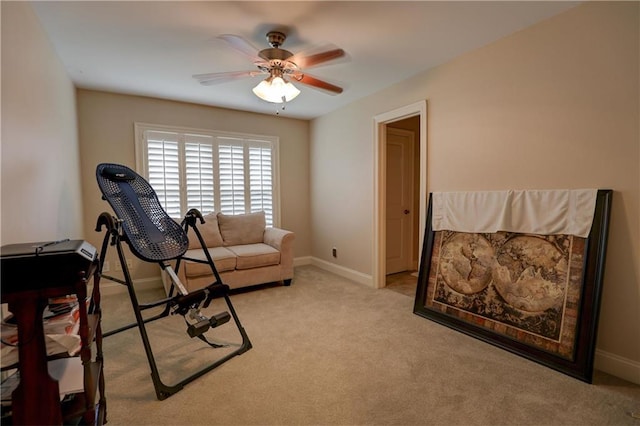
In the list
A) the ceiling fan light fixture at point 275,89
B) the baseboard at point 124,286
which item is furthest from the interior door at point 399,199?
the baseboard at point 124,286

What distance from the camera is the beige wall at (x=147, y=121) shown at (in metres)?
3.66

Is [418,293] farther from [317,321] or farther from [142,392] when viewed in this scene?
[142,392]

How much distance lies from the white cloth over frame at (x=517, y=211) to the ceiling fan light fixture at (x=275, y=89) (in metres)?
1.75

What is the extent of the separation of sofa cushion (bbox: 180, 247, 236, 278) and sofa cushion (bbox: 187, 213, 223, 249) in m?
0.13

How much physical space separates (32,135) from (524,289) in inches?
143

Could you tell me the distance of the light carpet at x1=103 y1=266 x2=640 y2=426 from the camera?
5.52ft

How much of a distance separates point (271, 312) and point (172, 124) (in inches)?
112

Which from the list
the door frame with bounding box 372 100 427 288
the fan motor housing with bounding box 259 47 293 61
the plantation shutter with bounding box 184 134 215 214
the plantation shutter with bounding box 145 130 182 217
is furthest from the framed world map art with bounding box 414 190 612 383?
the plantation shutter with bounding box 145 130 182 217

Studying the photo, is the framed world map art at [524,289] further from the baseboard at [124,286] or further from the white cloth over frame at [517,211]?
the baseboard at [124,286]

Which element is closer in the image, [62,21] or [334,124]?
[62,21]

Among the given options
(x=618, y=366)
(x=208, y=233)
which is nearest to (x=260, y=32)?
(x=208, y=233)

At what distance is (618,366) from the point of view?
2.00m

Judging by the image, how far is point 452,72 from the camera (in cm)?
292

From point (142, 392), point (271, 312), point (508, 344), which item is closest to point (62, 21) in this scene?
point (142, 392)
